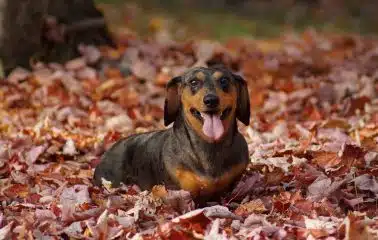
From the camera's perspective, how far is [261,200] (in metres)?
5.08

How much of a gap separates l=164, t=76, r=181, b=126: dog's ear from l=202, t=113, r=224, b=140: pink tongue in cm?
37

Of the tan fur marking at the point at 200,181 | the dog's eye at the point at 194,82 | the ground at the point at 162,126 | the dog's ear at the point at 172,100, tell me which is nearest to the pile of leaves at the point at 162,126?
the ground at the point at 162,126

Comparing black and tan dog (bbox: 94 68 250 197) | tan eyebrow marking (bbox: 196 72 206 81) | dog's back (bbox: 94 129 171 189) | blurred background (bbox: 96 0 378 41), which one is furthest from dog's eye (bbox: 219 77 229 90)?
blurred background (bbox: 96 0 378 41)

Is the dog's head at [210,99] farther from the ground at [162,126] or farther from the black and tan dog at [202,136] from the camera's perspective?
the ground at [162,126]

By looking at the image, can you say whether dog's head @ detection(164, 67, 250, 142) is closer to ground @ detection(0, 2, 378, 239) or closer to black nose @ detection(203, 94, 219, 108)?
black nose @ detection(203, 94, 219, 108)

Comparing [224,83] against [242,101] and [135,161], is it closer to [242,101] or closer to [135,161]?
[242,101]

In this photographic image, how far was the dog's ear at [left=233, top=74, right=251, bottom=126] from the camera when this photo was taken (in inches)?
207

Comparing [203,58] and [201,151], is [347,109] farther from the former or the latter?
[201,151]

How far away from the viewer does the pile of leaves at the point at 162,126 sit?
4.61m

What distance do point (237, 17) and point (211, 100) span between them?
11091 millimetres

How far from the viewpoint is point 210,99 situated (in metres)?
4.88

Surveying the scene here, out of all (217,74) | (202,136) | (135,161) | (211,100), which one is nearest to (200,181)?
(202,136)

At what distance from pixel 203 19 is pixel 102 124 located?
8.07 meters

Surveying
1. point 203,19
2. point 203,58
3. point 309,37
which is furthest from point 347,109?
point 203,19
